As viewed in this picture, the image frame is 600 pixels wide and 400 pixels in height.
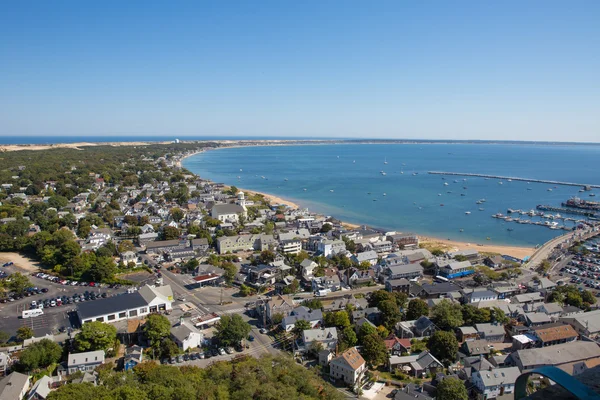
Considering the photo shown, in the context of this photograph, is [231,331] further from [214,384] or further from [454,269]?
[454,269]

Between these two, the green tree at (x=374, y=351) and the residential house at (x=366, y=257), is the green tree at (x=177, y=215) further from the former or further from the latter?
the green tree at (x=374, y=351)

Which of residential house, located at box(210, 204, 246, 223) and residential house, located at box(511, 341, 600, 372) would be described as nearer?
residential house, located at box(511, 341, 600, 372)

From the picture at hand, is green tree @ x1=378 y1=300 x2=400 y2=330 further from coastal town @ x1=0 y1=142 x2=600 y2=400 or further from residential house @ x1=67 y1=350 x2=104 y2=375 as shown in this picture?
residential house @ x1=67 y1=350 x2=104 y2=375

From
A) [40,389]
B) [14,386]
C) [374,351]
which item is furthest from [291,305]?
[14,386]

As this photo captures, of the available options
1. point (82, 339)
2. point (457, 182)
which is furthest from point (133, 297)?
point (457, 182)

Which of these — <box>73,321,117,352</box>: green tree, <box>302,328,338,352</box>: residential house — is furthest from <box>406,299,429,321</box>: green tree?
<box>73,321,117,352</box>: green tree

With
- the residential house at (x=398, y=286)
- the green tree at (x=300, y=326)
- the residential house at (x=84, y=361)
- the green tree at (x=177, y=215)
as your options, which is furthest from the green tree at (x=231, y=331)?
the green tree at (x=177, y=215)
